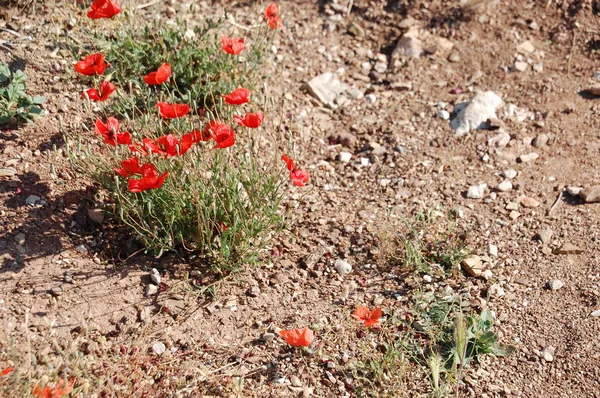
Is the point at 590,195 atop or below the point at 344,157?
atop

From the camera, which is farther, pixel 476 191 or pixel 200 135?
pixel 476 191

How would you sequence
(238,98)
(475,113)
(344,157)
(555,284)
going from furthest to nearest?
(475,113) < (344,157) < (555,284) < (238,98)

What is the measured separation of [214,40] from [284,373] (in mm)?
2169

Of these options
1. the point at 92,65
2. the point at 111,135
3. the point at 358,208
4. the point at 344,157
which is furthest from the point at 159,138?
the point at 344,157

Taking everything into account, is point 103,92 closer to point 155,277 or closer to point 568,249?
point 155,277

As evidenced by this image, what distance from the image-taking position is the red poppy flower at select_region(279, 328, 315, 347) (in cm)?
297

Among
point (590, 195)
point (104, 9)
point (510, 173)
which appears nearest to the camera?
point (104, 9)

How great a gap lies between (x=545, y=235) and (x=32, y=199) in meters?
2.62

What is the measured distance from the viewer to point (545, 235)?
3.69 metres

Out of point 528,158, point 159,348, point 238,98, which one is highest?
point 238,98

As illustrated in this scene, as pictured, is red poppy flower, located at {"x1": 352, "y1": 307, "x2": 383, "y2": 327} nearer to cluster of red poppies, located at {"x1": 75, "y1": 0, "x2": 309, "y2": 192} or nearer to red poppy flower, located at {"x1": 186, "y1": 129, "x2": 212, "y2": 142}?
cluster of red poppies, located at {"x1": 75, "y1": 0, "x2": 309, "y2": 192}

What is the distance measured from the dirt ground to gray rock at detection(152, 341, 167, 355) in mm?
25

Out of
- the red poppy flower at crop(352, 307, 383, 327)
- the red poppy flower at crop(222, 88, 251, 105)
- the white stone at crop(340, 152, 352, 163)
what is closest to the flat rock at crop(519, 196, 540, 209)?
the white stone at crop(340, 152, 352, 163)

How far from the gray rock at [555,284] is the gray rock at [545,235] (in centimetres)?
26
